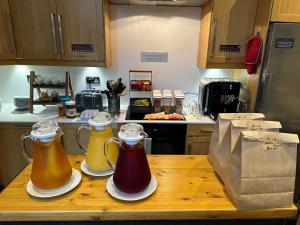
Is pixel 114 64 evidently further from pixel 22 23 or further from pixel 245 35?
pixel 245 35

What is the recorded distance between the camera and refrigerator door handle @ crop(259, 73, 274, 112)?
185 cm

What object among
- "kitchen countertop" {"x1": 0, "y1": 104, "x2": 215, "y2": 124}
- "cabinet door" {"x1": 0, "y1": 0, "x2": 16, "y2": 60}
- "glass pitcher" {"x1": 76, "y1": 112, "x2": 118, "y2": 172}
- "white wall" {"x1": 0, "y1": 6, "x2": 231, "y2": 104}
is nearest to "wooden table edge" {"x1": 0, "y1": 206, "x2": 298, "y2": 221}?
"glass pitcher" {"x1": 76, "y1": 112, "x2": 118, "y2": 172}

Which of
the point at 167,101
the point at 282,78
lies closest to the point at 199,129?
the point at 167,101

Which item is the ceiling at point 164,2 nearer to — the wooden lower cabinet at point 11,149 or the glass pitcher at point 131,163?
the wooden lower cabinet at point 11,149

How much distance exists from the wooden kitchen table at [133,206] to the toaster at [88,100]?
1385mm

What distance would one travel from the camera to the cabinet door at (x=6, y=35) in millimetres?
1874

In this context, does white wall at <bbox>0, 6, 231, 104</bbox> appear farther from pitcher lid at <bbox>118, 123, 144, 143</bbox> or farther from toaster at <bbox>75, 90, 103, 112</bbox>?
pitcher lid at <bbox>118, 123, 144, 143</bbox>

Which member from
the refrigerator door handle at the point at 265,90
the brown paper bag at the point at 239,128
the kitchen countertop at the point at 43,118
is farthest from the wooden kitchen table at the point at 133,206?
the refrigerator door handle at the point at 265,90

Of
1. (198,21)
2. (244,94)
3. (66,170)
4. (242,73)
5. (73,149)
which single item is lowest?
(73,149)

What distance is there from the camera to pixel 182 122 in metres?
2.03

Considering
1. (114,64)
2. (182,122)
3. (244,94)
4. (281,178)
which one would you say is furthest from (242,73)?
(281,178)

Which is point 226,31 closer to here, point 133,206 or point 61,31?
point 61,31

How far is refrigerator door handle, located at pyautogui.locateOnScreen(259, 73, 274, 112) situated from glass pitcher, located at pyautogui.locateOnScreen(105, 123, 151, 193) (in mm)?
1584

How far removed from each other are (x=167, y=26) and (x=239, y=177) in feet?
6.60
